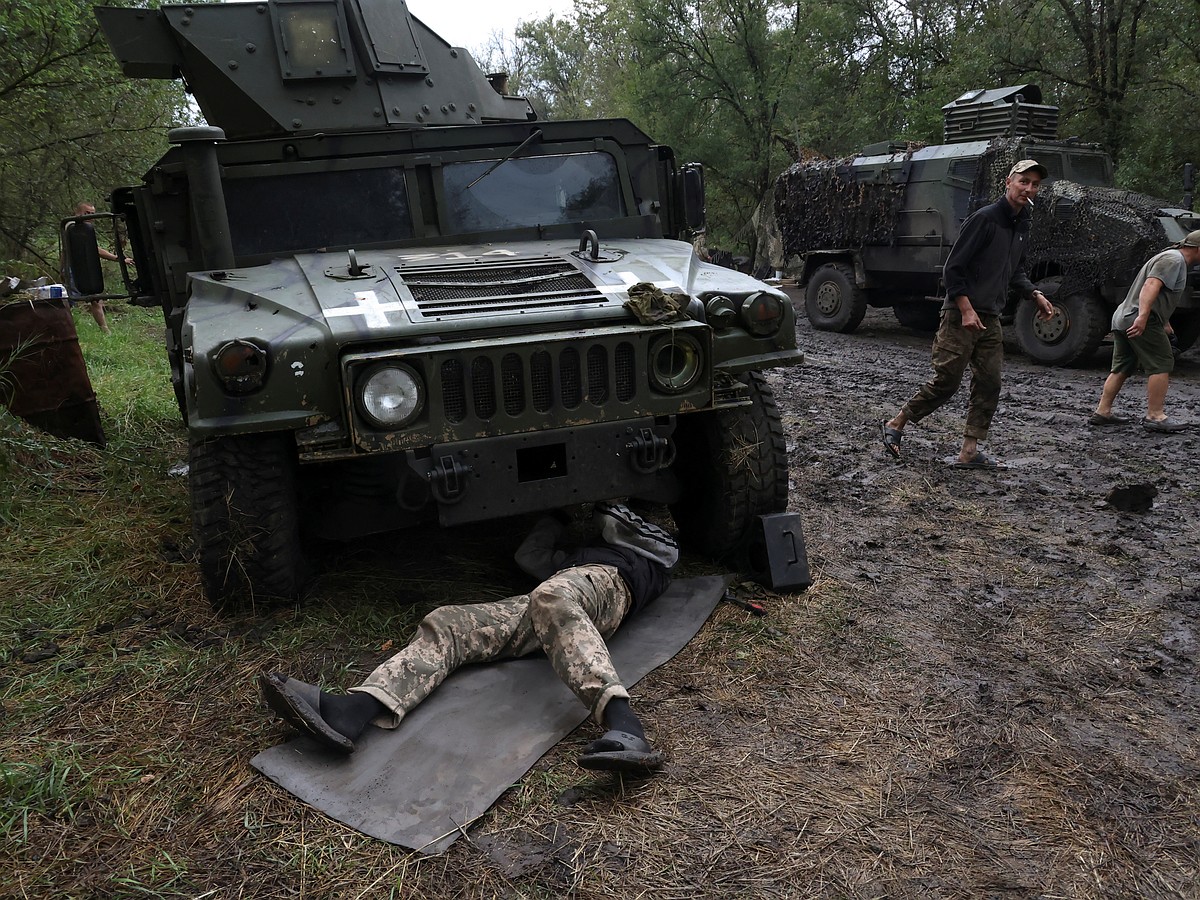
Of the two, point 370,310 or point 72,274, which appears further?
point 72,274

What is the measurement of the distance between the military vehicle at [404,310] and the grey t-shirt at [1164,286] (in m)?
3.62

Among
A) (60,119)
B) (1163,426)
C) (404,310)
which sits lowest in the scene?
(1163,426)

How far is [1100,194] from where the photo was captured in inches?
375

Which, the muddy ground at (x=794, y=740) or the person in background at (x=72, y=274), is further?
the person in background at (x=72, y=274)

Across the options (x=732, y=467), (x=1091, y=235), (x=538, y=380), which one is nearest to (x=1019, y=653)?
(x=732, y=467)

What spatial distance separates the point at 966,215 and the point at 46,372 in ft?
28.8

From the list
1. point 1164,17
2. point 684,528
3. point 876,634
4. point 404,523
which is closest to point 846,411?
point 684,528

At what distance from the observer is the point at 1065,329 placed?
9.41 meters

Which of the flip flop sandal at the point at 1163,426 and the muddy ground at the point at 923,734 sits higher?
the muddy ground at the point at 923,734

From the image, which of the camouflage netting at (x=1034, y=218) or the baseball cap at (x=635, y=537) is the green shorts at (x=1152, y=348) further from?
the baseball cap at (x=635, y=537)

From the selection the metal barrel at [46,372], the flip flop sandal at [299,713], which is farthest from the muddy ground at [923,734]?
the metal barrel at [46,372]

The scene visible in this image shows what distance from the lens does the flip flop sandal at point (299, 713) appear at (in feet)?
8.55

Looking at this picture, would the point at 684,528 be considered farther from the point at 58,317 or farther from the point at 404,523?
the point at 58,317

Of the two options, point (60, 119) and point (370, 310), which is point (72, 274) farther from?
point (60, 119)
